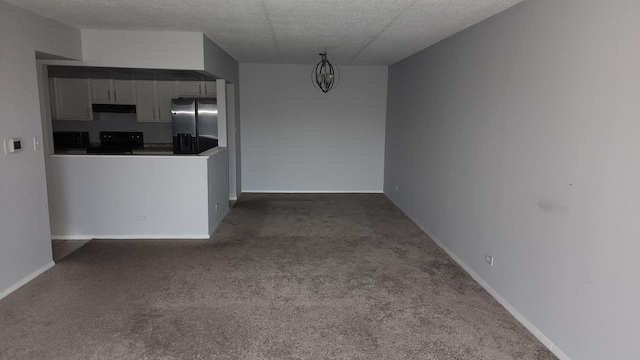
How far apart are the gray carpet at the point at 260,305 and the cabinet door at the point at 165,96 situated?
9.61 ft

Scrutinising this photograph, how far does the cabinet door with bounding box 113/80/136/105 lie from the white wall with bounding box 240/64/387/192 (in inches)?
72.6

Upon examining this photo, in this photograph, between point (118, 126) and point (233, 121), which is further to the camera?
point (118, 126)

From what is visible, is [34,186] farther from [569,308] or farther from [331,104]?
[331,104]

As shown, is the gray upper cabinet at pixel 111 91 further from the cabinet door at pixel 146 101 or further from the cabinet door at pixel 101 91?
the cabinet door at pixel 146 101

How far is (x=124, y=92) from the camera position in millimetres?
6809

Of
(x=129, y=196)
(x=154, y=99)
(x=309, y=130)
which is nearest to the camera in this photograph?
(x=129, y=196)

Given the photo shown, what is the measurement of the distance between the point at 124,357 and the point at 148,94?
5348 millimetres

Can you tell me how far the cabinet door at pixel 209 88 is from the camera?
685 centimetres

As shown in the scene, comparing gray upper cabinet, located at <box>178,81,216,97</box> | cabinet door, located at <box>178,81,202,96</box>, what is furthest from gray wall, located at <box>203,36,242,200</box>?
cabinet door, located at <box>178,81,202,96</box>

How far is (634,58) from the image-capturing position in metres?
1.98

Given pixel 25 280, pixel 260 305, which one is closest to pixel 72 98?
pixel 25 280

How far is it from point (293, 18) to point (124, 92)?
4.45 m

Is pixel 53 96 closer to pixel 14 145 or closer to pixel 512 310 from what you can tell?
pixel 14 145

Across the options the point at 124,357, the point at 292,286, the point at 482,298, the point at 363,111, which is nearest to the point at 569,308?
the point at 482,298
